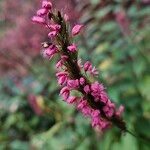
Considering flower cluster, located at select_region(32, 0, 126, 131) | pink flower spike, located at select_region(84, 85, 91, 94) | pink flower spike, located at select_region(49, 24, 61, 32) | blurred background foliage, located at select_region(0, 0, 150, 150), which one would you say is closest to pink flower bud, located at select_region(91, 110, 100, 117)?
flower cluster, located at select_region(32, 0, 126, 131)

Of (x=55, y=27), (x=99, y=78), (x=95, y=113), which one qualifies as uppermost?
(x=99, y=78)

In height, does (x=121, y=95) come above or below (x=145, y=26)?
below

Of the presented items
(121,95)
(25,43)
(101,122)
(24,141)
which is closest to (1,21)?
(25,43)

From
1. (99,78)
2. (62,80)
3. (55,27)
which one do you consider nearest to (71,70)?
(62,80)

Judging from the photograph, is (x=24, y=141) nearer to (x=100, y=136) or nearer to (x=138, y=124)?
(x=100, y=136)

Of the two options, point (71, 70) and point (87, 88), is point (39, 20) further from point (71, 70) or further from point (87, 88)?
point (87, 88)

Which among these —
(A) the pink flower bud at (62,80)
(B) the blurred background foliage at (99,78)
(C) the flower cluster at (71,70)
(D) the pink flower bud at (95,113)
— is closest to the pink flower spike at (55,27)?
(C) the flower cluster at (71,70)

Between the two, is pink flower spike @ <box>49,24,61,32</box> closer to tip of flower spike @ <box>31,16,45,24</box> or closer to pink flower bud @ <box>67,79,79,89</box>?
tip of flower spike @ <box>31,16,45,24</box>
